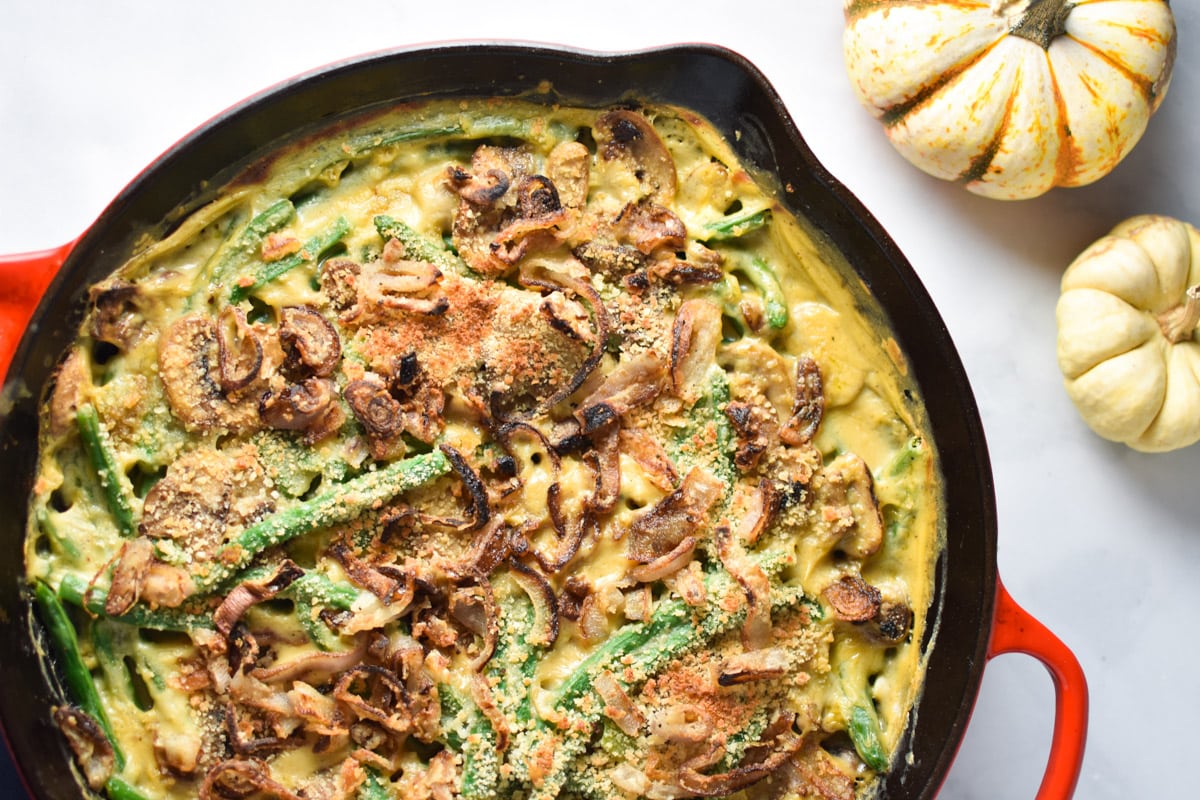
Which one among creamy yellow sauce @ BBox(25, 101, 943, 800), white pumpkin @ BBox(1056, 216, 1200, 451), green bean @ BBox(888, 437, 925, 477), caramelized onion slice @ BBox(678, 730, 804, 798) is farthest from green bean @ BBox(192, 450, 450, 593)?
white pumpkin @ BBox(1056, 216, 1200, 451)

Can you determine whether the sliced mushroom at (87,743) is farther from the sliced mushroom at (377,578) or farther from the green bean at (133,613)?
the sliced mushroom at (377,578)

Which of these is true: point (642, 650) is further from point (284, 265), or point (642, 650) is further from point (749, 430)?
point (284, 265)

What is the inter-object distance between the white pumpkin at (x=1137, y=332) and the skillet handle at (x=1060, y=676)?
749mm

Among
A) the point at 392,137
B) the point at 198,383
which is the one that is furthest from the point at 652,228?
the point at 198,383

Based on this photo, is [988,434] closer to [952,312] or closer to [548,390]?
[952,312]

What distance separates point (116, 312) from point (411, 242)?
0.76m

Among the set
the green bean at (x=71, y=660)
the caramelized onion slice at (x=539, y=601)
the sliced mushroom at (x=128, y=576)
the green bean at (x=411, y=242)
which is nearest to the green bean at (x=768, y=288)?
the green bean at (x=411, y=242)

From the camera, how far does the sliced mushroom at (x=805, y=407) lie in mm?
2820

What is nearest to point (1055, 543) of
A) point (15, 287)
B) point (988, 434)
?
point (988, 434)

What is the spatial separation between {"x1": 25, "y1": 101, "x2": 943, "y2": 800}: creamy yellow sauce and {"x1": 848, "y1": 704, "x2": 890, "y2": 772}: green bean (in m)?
0.02

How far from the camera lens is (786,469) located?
9.23 ft

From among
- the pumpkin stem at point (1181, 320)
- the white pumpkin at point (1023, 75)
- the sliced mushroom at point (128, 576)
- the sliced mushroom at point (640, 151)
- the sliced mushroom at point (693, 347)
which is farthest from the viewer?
the pumpkin stem at point (1181, 320)

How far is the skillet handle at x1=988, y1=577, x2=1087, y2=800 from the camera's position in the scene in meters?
2.82

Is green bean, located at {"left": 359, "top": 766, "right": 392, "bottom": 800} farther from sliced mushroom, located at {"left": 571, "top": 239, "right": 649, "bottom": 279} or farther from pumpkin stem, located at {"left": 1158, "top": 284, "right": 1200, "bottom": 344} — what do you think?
pumpkin stem, located at {"left": 1158, "top": 284, "right": 1200, "bottom": 344}
